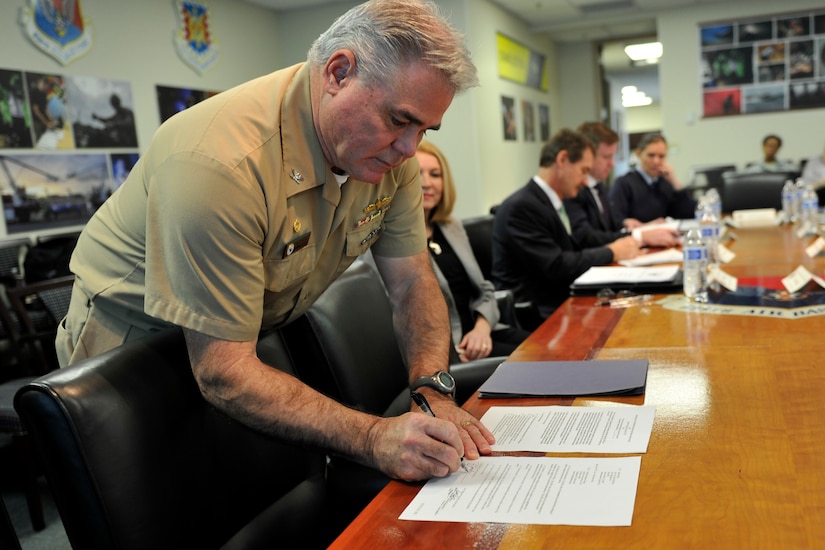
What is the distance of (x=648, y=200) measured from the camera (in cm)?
506

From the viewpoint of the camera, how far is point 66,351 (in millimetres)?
1407

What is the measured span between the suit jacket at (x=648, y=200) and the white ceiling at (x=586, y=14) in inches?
167

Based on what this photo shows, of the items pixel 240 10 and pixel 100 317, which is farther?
pixel 240 10

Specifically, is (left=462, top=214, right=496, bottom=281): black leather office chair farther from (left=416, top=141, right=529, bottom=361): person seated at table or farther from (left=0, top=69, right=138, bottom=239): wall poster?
(left=0, top=69, right=138, bottom=239): wall poster

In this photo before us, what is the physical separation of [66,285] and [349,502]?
7.27ft

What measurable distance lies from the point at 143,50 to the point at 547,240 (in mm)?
4502

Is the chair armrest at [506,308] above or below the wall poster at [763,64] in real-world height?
below

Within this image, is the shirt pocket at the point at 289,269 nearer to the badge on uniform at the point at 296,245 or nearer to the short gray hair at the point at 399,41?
the badge on uniform at the point at 296,245

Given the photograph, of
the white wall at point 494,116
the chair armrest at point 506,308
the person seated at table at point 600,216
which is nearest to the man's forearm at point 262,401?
the chair armrest at point 506,308

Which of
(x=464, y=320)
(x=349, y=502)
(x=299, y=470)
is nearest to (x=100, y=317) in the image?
(x=299, y=470)

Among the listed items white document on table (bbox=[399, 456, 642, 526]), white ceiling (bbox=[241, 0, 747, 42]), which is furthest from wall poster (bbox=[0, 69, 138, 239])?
white document on table (bbox=[399, 456, 642, 526])

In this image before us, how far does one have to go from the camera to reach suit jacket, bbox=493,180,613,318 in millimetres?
2963

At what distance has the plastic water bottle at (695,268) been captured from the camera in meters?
2.06

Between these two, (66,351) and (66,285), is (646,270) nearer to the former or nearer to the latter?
(66,351)
